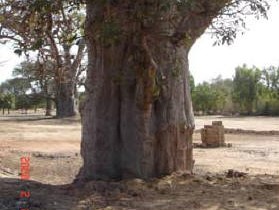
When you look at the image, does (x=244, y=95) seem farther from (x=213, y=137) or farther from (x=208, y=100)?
(x=213, y=137)

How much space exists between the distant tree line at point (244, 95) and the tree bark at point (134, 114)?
172 ft

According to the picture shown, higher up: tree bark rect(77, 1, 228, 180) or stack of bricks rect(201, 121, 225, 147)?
tree bark rect(77, 1, 228, 180)

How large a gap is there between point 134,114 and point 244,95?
186ft

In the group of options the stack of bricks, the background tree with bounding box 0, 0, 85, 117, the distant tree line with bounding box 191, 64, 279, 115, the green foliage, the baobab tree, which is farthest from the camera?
the green foliage

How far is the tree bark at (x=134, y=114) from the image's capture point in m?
Answer: 10.1

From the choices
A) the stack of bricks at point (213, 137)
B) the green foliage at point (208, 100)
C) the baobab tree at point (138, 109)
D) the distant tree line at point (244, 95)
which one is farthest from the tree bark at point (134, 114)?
the green foliage at point (208, 100)

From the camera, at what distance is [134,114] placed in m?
10.2

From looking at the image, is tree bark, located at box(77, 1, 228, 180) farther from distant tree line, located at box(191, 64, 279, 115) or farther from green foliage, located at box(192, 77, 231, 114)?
green foliage, located at box(192, 77, 231, 114)

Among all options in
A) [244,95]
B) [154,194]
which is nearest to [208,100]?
[244,95]

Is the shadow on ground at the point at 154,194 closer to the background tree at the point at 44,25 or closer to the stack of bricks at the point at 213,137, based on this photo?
the background tree at the point at 44,25

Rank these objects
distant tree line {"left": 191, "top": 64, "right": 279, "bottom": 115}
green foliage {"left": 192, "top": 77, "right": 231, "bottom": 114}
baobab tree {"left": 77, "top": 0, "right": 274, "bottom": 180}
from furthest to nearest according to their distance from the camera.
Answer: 1. green foliage {"left": 192, "top": 77, "right": 231, "bottom": 114}
2. distant tree line {"left": 191, "top": 64, "right": 279, "bottom": 115}
3. baobab tree {"left": 77, "top": 0, "right": 274, "bottom": 180}

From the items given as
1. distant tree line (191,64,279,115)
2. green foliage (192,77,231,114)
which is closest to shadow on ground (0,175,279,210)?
distant tree line (191,64,279,115)

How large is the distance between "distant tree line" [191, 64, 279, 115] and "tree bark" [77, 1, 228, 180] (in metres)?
52.4

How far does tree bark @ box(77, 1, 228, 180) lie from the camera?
10141 millimetres
